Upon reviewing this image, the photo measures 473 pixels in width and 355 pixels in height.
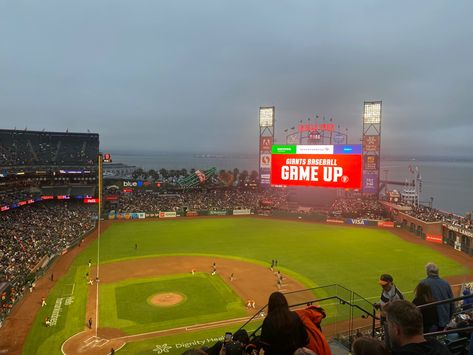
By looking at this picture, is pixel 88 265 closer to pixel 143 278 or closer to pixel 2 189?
pixel 143 278

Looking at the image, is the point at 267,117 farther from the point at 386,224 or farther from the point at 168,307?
the point at 168,307

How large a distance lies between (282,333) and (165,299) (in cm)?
2425

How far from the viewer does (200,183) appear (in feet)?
290

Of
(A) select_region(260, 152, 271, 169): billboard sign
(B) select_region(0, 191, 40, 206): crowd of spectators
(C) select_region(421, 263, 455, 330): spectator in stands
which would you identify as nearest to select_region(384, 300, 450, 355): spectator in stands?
(C) select_region(421, 263, 455, 330): spectator in stands

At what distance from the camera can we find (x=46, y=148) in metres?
72.1

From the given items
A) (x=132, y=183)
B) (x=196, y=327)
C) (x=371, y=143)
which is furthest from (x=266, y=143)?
A: (x=196, y=327)

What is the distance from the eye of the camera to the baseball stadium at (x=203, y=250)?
21.3 metres

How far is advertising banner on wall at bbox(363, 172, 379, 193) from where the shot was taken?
204ft

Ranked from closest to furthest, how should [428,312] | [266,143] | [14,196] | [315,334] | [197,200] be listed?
[315,334] < [428,312] < [14,196] < [266,143] < [197,200]

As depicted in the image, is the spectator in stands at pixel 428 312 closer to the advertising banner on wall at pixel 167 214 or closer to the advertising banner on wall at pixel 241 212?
the advertising banner on wall at pixel 167 214

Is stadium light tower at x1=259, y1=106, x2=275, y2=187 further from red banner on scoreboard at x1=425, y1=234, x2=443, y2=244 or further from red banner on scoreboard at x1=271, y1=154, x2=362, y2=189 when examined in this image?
red banner on scoreboard at x1=425, y1=234, x2=443, y2=244

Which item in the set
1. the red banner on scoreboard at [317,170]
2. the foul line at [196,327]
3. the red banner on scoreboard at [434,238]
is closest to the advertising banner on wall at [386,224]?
the red banner on scoreboard at [317,170]

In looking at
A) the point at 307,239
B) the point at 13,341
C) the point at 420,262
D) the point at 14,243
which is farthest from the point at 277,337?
the point at 307,239

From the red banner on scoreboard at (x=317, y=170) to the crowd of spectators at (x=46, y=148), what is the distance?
120 feet
